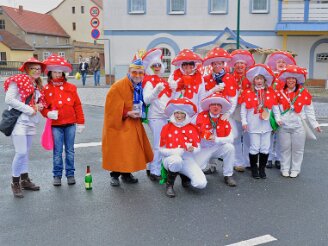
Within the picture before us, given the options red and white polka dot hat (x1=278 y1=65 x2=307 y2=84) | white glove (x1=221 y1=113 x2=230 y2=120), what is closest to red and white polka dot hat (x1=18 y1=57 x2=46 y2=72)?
white glove (x1=221 y1=113 x2=230 y2=120)

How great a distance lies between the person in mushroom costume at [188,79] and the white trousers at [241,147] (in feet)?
3.03

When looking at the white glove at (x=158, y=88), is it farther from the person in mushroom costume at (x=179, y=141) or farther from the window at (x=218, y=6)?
the window at (x=218, y=6)

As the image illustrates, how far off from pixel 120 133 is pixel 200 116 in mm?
1139

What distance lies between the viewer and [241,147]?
21.4 ft

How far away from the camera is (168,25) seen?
2342cm

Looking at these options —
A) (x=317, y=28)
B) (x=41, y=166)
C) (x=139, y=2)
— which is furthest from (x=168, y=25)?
(x=41, y=166)

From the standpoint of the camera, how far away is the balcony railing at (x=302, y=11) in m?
21.7

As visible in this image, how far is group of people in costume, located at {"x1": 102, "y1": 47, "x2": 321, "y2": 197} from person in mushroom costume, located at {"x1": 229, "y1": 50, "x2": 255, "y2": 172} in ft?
0.05

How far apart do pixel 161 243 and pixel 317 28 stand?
20.2 m

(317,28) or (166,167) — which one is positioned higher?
(317,28)

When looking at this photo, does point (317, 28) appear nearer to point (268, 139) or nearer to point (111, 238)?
point (268, 139)

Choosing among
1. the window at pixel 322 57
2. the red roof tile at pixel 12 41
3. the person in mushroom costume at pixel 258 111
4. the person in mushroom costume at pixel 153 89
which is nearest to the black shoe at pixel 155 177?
the person in mushroom costume at pixel 153 89

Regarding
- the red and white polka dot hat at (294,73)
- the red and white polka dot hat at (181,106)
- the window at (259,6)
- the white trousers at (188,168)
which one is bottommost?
the white trousers at (188,168)

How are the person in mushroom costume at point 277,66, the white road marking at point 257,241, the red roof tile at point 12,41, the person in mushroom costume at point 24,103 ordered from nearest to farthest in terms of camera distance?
A: the white road marking at point 257,241, the person in mushroom costume at point 24,103, the person in mushroom costume at point 277,66, the red roof tile at point 12,41
